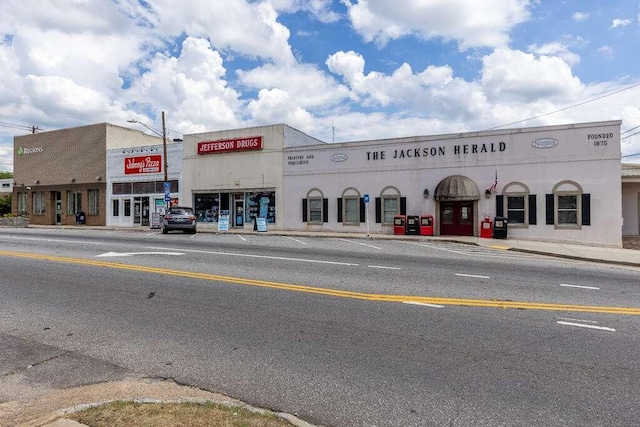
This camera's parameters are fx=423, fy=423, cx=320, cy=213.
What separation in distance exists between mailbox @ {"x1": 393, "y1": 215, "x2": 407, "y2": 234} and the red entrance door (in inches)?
81.7

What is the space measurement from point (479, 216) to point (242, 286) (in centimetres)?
1695

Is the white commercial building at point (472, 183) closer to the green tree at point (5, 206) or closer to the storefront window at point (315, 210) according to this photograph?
the storefront window at point (315, 210)

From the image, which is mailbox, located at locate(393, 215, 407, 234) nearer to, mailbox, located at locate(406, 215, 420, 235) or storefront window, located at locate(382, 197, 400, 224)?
mailbox, located at locate(406, 215, 420, 235)

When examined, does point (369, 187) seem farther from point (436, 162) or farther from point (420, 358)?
point (420, 358)

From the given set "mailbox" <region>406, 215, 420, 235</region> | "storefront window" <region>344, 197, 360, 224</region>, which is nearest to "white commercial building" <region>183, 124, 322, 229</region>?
"storefront window" <region>344, 197, 360, 224</region>

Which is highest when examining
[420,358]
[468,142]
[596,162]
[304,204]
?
[468,142]

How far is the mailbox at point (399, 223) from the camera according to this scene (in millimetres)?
23312

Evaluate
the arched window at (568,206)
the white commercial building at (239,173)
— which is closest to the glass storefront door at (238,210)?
the white commercial building at (239,173)

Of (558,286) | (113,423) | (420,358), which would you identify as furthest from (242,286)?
(558,286)

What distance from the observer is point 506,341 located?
5328 mm

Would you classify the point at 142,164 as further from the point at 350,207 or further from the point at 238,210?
the point at 350,207

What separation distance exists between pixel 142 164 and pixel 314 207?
1534 cm

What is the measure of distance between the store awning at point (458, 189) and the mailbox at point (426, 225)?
1.22 metres

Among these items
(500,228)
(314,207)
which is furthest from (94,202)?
(500,228)
